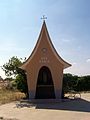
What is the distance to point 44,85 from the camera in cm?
2559

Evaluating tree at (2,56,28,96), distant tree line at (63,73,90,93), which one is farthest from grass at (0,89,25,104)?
distant tree line at (63,73,90,93)

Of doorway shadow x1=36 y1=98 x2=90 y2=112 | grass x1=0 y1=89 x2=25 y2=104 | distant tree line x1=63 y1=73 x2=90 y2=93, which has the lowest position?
doorway shadow x1=36 y1=98 x2=90 y2=112

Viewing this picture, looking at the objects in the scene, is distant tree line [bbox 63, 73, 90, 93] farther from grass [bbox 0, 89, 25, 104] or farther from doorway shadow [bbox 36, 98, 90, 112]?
doorway shadow [bbox 36, 98, 90, 112]

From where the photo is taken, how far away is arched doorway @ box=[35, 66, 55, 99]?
83.9ft

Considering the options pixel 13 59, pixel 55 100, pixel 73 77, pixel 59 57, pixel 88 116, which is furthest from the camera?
pixel 73 77

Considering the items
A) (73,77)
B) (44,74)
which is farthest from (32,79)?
(73,77)

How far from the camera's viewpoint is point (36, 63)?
83.6ft

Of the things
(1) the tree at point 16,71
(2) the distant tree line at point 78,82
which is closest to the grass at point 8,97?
(1) the tree at point 16,71

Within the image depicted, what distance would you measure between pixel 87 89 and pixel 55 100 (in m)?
16.6

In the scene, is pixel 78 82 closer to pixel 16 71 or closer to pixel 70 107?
pixel 16 71

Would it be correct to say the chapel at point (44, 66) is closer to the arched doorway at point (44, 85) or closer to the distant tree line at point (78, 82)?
the arched doorway at point (44, 85)

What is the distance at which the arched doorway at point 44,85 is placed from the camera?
25.6m

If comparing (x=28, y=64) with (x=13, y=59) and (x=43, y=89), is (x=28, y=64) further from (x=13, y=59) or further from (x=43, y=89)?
(x=13, y=59)

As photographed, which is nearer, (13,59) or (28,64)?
(28,64)
